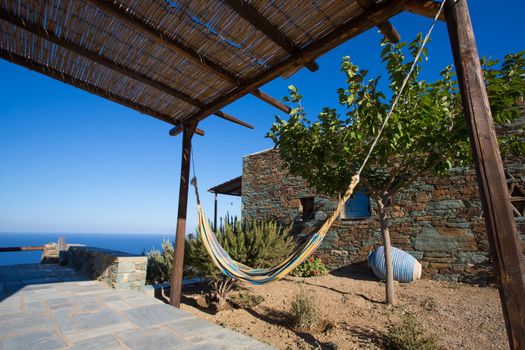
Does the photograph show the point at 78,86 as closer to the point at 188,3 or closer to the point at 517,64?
the point at 188,3

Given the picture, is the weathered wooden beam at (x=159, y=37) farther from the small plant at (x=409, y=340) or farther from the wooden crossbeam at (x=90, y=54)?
the small plant at (x=409, y=340)

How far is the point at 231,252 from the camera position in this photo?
3.77m

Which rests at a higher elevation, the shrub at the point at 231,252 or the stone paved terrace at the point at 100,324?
the shrub at the point at 231,252

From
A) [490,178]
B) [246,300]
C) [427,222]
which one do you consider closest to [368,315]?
[246,300]

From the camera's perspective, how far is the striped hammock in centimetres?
A: 195

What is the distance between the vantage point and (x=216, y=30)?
6.45ft

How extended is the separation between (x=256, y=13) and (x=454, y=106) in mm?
2599

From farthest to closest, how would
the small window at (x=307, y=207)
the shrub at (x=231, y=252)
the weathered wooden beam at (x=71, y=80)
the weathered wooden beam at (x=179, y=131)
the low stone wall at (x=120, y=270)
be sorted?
the small window at (x=307, y=207)
the shrub at (x=231, y=252)
the low stone wall at (x=120, y=270)
the weathered wooden beam at (x=179, y=131)
the weathered wooden beam at (x=71, y=80)

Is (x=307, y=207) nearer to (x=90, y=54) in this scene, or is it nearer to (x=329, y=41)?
(x=329, y=41)

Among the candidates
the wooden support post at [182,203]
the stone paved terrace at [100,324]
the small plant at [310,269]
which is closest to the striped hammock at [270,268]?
the wooden support post at [182,203]

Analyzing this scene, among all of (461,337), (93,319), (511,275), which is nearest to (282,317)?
(461,337)

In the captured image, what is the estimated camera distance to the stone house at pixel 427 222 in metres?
4.63

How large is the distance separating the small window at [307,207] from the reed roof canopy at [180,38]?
487 centimetres

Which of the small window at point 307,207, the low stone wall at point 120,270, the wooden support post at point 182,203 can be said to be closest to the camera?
the wooden support post at point 182,203
